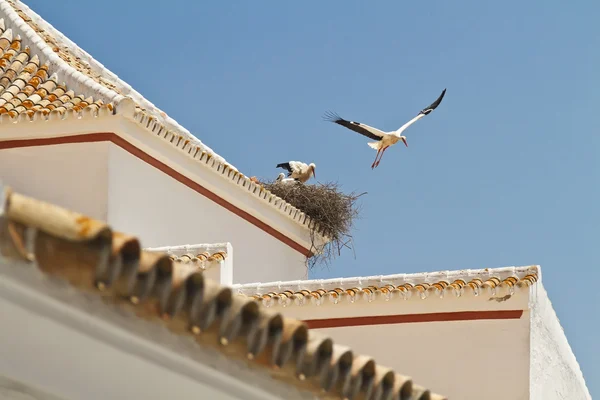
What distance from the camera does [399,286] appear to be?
8148mm

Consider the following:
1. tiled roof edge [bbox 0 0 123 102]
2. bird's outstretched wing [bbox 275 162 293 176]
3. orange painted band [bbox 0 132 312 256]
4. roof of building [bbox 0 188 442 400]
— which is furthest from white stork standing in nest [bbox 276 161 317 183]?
roof of building [bbox 0 188 442 400]

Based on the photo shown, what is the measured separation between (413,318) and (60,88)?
3.49 m

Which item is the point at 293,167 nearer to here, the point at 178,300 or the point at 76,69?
the point at 76,69

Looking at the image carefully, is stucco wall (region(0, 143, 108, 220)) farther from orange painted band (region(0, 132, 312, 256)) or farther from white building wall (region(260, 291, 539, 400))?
white building wall (region(260, 291, 539, 400))

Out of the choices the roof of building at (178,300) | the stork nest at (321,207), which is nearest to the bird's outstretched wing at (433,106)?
the stork nest at (321,207)

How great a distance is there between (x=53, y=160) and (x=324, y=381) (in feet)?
19.7

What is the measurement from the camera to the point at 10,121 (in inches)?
353

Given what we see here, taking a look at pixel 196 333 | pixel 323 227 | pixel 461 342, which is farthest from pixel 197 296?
pixel 323 227

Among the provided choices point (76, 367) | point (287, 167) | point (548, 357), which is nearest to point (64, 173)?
point (287, 167)

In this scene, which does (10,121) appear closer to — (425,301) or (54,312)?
(425,301)

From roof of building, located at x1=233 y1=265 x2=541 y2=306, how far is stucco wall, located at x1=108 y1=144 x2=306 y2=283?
1.11 metres

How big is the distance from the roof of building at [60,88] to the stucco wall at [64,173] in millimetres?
245

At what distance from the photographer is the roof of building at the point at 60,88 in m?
8.92

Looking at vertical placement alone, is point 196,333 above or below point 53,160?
below
